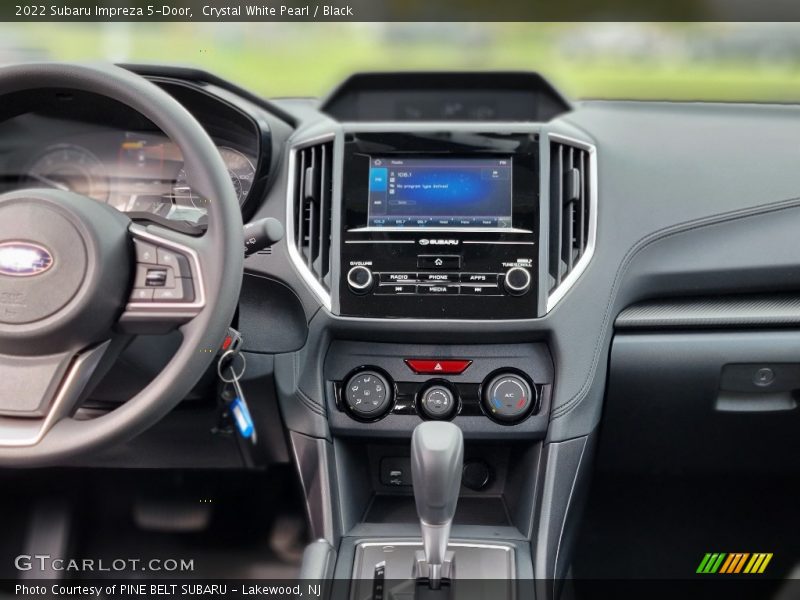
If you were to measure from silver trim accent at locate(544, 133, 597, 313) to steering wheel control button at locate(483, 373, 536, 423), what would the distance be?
16cm

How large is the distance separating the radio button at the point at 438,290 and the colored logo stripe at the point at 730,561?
91 cm

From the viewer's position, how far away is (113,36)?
1.89 metres

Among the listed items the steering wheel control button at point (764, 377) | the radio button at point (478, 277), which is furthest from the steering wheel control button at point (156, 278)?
the steering wheel control button at point (764, 377)

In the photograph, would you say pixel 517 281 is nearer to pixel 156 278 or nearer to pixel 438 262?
pixel 438 262

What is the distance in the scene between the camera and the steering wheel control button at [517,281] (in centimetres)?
175

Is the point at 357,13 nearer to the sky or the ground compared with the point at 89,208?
nearer to the sky

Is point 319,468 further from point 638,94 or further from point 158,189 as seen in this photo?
point 638,94

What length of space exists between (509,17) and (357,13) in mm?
306

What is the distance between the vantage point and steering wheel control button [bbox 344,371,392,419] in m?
1.80

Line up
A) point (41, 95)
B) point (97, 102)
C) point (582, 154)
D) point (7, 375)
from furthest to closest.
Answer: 1. point (582, 154)
2. point (97, 102)
3. point (41, 95)
4. point (7, 375)

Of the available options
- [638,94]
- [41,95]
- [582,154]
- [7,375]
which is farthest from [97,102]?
[638,94]

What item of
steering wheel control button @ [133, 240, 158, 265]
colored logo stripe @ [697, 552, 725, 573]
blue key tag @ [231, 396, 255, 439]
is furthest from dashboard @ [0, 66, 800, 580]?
steering wheel control button @ [133, 240, 158, 265]

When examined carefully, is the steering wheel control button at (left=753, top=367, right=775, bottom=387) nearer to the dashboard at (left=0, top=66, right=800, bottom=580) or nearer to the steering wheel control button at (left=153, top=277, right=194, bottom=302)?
the dashboard at (left=0, top=66, right=800, bottom=580)

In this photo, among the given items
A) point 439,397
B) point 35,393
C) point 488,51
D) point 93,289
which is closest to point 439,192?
point 439,397
